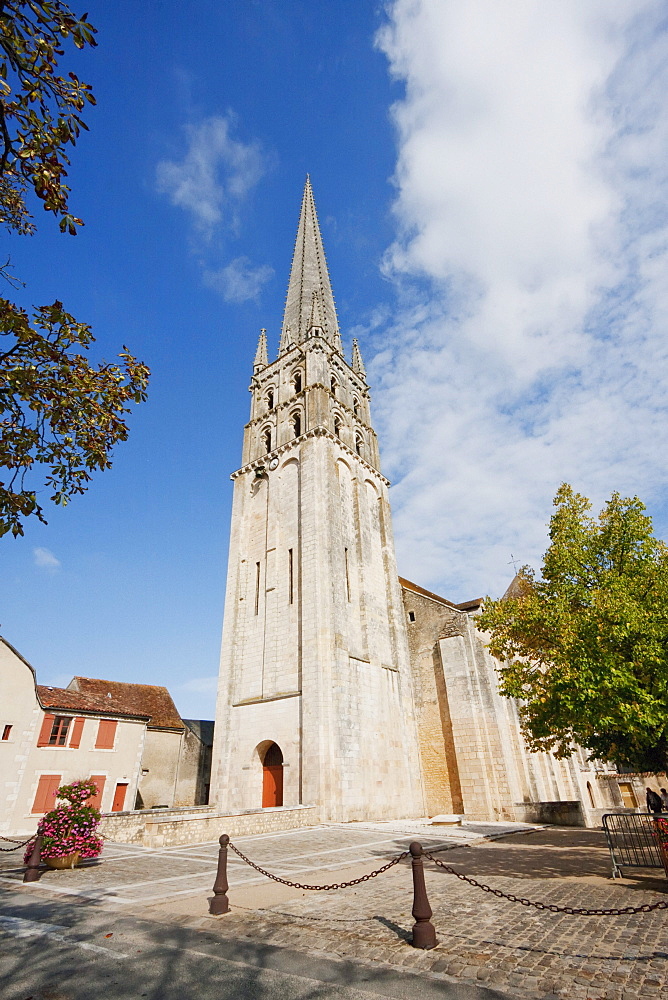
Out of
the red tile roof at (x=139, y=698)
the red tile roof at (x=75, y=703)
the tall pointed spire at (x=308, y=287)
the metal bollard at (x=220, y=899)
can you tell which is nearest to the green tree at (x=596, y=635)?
the metal bollard at (x=220, y=899)

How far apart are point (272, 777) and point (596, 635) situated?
1603 centimetres

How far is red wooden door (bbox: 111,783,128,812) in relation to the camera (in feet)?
73.2

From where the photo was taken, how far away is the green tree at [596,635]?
8305mm

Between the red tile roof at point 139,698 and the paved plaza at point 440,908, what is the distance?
16.1m

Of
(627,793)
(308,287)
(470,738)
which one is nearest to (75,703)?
(470,738)

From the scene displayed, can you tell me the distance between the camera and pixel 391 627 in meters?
24.3

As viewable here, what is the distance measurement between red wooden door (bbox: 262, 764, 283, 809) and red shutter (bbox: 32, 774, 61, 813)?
8.68m

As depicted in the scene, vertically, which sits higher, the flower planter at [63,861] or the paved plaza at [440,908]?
the flower planter at [63,861]

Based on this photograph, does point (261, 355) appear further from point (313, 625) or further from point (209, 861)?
point (209, 861)

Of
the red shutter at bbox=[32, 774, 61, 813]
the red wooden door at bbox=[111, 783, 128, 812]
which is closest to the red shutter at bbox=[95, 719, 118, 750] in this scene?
the red wooden door at bbox=[111, 783, 128, 812]

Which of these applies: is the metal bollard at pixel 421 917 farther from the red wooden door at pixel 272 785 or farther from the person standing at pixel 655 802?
the red wooden door at pixel 272 785

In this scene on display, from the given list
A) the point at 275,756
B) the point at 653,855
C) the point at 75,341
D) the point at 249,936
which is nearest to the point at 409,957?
the point at 249,936

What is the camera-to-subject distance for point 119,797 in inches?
888

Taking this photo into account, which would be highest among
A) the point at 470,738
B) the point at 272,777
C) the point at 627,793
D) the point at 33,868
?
the point at 470,738
